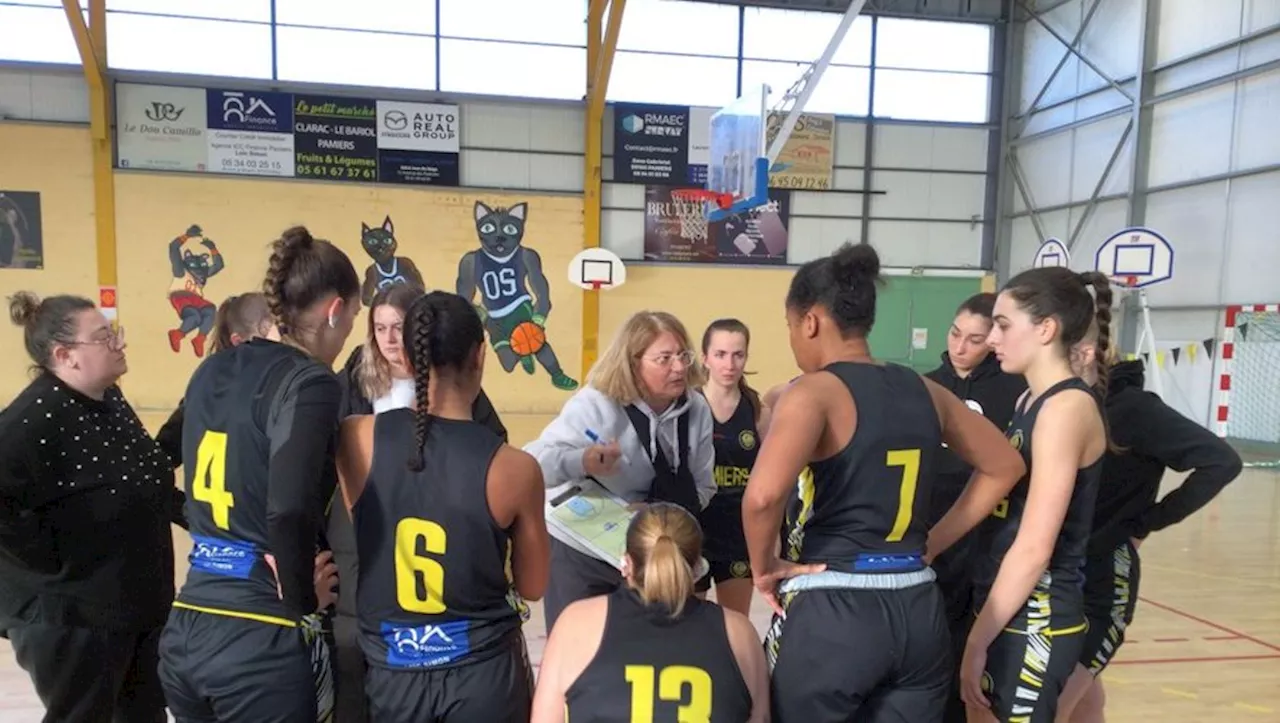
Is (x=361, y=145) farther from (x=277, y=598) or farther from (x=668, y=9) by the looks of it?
(x=277, y=598)

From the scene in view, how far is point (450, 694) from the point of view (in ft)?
5.69

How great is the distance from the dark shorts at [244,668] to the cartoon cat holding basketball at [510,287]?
11548mm

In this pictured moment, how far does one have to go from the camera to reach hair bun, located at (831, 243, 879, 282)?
1883 millimetres

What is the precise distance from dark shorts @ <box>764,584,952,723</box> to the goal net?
11.5 metres

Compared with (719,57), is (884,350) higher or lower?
lower

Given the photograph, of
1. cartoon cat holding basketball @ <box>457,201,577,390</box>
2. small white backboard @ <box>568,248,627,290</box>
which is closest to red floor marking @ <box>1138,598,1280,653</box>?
small white backboard @ <box>568,248,627,290</box>

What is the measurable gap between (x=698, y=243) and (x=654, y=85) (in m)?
2.71

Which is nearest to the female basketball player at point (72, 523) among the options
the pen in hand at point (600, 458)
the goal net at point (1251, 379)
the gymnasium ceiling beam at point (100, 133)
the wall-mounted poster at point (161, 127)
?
the pen in hand at point (600, 458)

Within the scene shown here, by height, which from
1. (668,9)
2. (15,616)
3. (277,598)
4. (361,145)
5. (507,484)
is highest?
(668,9)

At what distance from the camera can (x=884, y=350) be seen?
14.7m

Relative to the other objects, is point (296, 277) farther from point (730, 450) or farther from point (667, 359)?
point (730, 450)

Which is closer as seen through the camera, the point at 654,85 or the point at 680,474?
the point at 680,474

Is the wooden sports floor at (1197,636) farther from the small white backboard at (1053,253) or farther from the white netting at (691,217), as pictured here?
the white netting at (691,217)

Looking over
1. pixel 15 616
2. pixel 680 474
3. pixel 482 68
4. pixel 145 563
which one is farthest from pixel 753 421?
pixel 482 68
